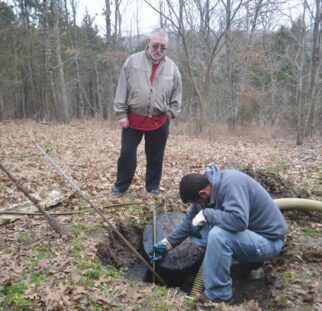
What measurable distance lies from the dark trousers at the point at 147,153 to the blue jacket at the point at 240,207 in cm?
189

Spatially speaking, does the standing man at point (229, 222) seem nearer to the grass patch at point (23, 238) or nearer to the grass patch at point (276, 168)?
the grass patch at point (23, 238)

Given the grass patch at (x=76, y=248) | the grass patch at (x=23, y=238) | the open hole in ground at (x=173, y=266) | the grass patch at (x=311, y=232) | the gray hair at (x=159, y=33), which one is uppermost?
the gray hair at (x=159, y=33)

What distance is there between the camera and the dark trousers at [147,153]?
5.19 m

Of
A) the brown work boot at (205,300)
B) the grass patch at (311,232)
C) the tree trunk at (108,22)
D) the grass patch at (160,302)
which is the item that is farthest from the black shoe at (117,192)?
the tree trunk at (108,22)

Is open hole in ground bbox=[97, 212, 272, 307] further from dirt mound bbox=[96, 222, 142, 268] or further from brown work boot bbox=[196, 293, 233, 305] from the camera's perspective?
brown work boot bbox=[196, 293, 233, 305]

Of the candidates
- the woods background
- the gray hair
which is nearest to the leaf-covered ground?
the gray hair

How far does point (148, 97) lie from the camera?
495cm

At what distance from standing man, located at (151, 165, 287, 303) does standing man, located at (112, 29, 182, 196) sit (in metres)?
1.87

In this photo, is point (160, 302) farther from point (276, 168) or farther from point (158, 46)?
point (276, 168)

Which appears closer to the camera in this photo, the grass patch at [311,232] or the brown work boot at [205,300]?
the brown work boot at [205,300]

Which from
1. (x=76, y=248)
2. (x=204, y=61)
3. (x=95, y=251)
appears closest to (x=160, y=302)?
(x=95, y=251)

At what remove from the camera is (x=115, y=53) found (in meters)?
20.5

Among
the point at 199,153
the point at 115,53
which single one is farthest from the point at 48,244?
the point at 115,53

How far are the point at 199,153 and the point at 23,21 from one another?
2140 cm
